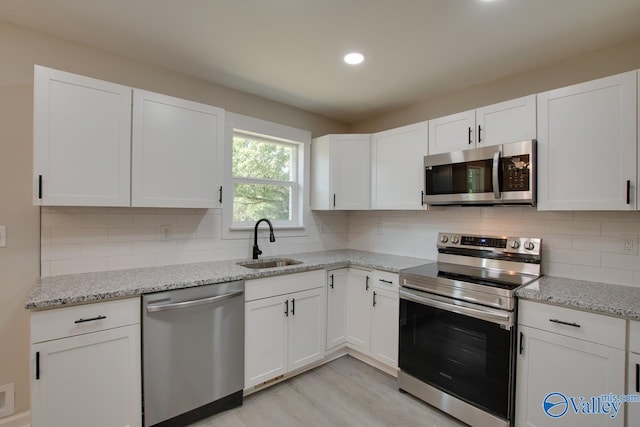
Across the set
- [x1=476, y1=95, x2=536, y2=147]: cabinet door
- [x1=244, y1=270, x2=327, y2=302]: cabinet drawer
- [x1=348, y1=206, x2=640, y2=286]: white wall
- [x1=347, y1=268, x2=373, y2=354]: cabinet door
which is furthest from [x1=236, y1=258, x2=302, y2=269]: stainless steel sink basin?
[x1=476, y1=95, x2=536, y2=147]: cabinet door

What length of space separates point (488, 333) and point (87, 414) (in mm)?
2338

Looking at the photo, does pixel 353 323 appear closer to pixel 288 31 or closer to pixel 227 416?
pixel 227 416

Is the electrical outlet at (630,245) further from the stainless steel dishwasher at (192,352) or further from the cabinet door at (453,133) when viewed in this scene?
→ the stainless steel dishwasher at (192,352)

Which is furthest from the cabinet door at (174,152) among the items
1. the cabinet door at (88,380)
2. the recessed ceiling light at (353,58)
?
the recessed ceiling light at (353,58)

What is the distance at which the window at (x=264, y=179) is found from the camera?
113 inches

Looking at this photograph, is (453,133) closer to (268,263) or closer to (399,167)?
(399,167)

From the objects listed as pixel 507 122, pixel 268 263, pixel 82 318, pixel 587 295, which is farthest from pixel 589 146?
pixel 82 318

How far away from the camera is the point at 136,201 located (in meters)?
2.03

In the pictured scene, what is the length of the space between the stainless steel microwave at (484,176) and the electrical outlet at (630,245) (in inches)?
A: 23.6

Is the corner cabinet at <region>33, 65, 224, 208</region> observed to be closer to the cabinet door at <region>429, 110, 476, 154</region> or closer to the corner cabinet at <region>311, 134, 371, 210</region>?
the corner cabinet at <region>311, 134, 371, 210</region>

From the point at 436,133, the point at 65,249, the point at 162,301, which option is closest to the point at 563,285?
the point at 436,133

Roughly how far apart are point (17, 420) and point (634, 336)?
11.4 feet

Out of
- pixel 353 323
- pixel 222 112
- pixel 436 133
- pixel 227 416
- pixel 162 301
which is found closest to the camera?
pixel 162 301

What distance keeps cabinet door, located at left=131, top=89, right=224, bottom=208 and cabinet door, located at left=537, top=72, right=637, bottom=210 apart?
2.36m
